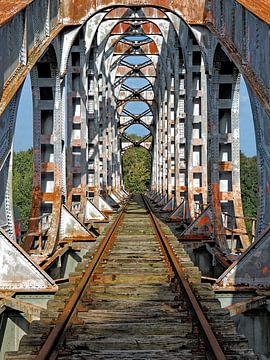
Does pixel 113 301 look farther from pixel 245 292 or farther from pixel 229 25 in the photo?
pixel 229 25

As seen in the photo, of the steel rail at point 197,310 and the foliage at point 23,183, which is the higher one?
the foliage at point 23,183

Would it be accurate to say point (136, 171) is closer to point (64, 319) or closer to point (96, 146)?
point (96, 146)

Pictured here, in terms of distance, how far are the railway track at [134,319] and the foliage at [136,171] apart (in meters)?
103

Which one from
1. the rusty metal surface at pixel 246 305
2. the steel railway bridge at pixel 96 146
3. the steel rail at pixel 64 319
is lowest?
the rusty metal surface at pixel 246 305

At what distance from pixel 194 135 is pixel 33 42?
33.5 ft

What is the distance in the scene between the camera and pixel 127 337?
661 centimetres

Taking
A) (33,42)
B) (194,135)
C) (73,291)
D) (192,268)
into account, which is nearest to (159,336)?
(73,291)

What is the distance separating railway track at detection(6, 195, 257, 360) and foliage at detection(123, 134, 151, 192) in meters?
103

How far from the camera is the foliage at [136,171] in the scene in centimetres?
11494

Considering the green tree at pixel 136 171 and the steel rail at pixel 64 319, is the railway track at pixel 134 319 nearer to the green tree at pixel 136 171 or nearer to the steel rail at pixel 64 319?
the steel rail at pixel 64 319

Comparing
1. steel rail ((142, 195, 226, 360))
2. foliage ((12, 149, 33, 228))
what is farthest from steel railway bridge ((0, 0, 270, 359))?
foliage ((12, 149, 33, 228))

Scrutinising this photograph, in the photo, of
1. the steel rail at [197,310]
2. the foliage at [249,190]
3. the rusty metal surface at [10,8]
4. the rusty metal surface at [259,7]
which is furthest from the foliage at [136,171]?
the rusty metal surface at [10,8]

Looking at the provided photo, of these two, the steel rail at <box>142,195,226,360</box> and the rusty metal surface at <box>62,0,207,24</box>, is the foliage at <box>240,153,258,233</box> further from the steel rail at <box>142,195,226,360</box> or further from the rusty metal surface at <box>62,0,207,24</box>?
the steel rail at <box>142,195,226,360</box>

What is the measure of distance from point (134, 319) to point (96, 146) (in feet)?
57.6
